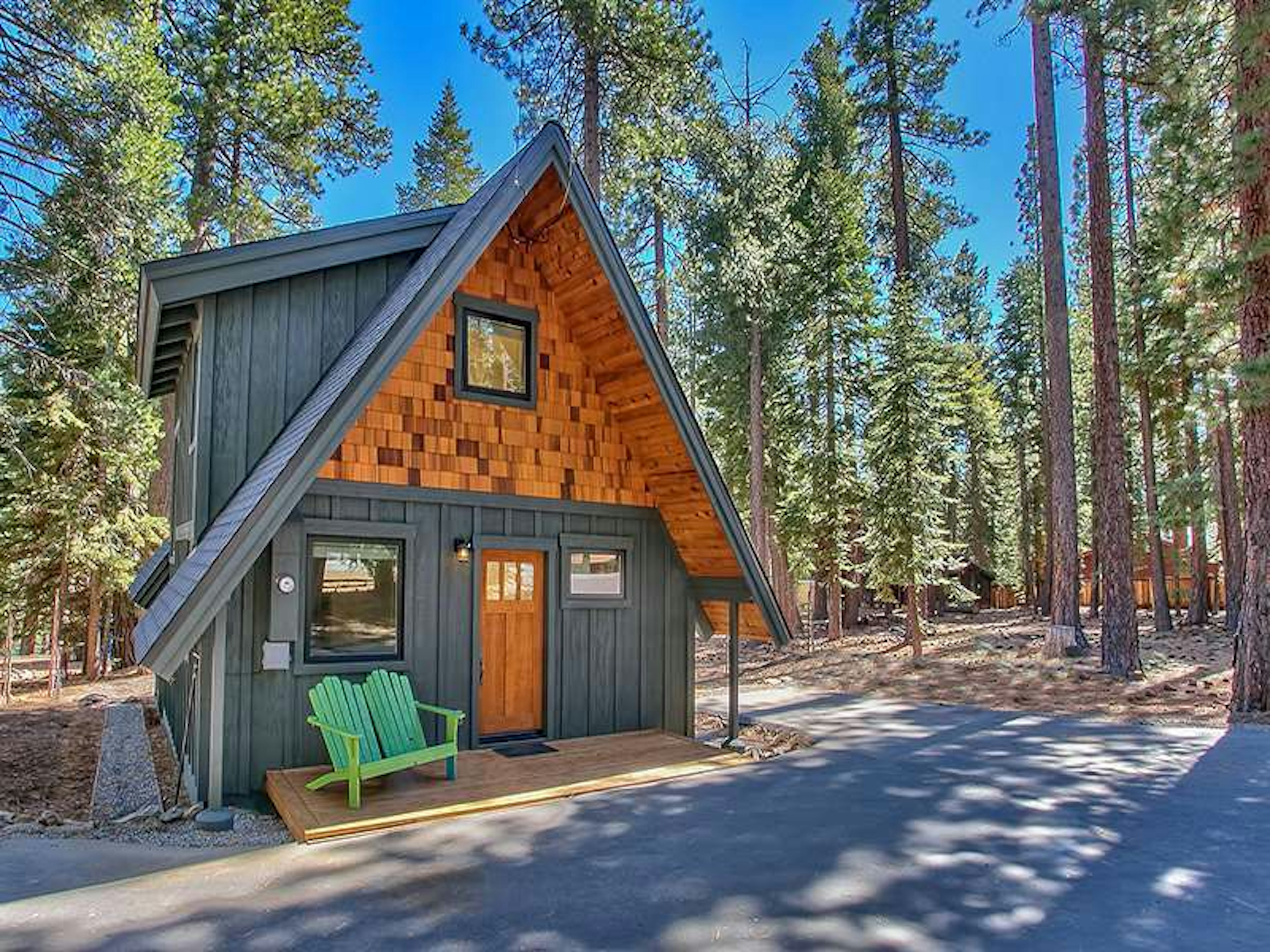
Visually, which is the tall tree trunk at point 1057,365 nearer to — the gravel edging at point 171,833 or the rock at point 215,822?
the gravel edging at point 171,833

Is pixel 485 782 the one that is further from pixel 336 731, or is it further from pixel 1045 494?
pixel 1045 494

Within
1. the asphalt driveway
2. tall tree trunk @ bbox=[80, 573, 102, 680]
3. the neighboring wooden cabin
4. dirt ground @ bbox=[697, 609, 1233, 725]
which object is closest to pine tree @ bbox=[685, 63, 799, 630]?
dirt ground @ bbox=[697, 609, 1233, 725]

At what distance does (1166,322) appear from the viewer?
54.4ft

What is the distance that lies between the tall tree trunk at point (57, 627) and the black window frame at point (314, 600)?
880cm

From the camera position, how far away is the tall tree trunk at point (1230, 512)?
55.3 ft

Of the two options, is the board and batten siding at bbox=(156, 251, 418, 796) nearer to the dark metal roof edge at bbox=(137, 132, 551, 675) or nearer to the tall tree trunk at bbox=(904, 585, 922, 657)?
the dark metal roof edge at bbox=(137, 132, 551, 675)

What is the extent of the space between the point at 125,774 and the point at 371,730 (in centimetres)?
298

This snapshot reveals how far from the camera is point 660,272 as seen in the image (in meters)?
18.8

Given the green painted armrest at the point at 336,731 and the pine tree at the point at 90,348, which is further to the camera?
the pine tree at the point at 90,348

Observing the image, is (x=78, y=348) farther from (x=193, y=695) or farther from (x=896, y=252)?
(x=896, y=252)

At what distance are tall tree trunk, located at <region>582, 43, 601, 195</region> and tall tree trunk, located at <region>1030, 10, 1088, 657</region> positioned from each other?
7373 mm

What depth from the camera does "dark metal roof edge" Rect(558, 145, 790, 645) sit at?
23.0ft

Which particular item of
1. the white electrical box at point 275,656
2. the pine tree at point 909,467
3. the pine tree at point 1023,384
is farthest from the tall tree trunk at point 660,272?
the pine tree at point 1023,384

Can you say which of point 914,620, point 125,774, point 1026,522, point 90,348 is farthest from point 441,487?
point 1026,522
